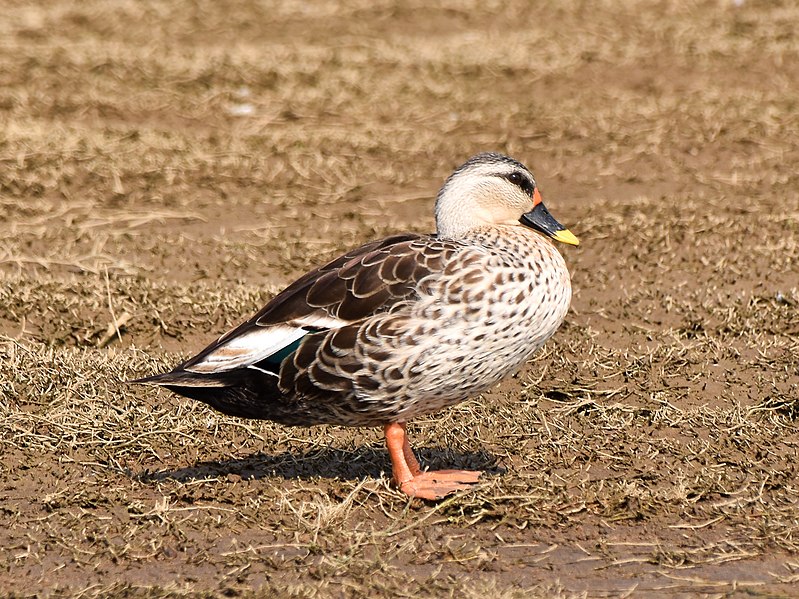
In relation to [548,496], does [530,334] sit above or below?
above

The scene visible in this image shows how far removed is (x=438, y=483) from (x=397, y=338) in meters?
0.61

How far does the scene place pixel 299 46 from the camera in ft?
39.7

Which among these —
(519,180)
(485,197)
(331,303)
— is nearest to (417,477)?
(331,303)

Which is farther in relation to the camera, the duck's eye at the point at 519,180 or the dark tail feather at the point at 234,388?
the duck's eye at the point at 519,180

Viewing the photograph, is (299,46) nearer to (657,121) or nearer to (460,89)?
(460,89)

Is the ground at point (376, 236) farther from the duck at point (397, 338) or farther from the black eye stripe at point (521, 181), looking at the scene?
the black eye stripe at point (521, 181)

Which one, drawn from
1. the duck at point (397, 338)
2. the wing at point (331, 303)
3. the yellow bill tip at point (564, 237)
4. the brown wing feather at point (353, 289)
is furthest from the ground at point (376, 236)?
the yellow bill tip at point (564, 237)

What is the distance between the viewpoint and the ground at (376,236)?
14.3 ft

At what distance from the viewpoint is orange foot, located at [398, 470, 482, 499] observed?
4600mm

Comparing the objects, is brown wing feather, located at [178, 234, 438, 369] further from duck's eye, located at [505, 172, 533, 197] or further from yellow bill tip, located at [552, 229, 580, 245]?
yellow bill tip, located at [552, 229, 580, 245]

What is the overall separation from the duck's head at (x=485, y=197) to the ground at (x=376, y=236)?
916 mm

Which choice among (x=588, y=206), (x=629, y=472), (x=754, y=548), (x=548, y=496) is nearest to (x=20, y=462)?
(x=548, y=496)

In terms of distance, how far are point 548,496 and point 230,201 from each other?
446 centimetres

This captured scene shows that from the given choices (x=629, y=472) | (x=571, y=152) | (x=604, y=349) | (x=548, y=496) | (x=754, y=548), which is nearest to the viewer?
(x=754, y=548)
